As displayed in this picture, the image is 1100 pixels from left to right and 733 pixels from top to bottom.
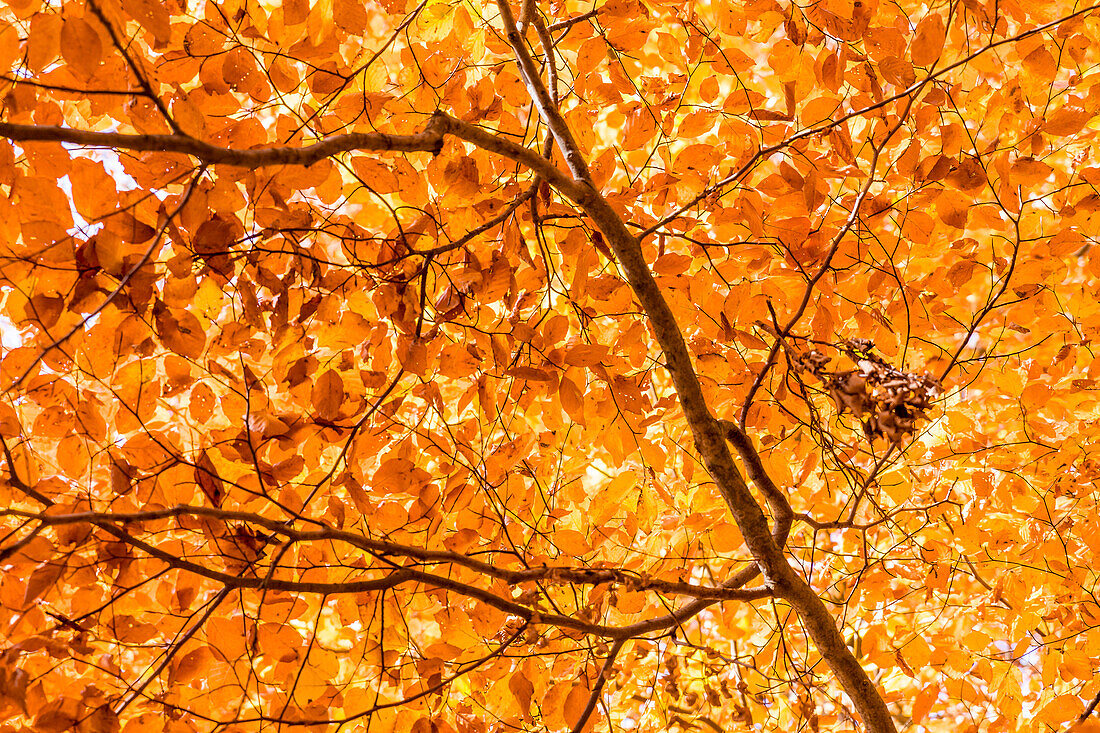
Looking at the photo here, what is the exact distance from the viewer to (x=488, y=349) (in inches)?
98.8

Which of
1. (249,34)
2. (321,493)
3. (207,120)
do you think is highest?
(249,34)

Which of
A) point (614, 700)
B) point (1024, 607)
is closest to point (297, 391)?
point (614, 700)

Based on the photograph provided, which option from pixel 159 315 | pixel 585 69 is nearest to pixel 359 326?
pixel 159 315

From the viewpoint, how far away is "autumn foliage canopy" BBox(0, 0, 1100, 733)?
186 cm

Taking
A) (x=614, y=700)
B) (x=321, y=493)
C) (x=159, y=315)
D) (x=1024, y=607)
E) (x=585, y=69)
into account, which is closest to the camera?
(x=159, y=315)

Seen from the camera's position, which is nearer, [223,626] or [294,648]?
[223,626]

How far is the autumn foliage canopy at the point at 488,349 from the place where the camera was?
1.86m

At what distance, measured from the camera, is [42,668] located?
200 centimetres

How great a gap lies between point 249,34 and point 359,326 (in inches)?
37.8

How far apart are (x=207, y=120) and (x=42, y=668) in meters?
1.72

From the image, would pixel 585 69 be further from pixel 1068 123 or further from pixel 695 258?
pixel 1068 123

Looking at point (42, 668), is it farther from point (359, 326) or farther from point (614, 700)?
point (614, 700)

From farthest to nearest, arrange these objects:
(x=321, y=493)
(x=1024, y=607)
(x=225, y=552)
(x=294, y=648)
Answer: (x=1024, y=607)
(x=321, y=493)
(x=294, y=648)
(x=225, y=552)

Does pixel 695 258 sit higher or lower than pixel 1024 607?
higher
